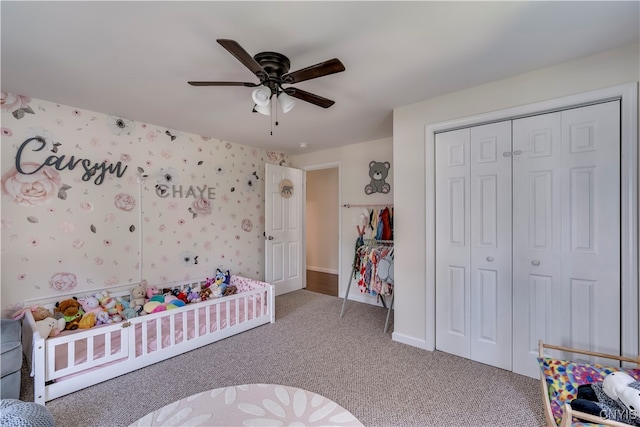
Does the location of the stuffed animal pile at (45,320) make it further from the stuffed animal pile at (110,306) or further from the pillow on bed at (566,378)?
the pillow on bed at (566,378)

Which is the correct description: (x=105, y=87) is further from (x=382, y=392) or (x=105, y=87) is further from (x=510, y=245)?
(x=510, y=245)

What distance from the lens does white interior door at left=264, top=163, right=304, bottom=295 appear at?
13.7 ft

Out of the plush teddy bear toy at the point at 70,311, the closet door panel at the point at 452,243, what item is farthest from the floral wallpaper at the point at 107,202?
the closet door panel at the point at 452,243

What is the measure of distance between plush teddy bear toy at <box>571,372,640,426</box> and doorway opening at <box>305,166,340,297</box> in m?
4.44

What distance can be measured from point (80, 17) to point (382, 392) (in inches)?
114

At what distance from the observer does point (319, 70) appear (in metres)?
1.53

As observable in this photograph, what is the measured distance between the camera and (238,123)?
3.18 metres

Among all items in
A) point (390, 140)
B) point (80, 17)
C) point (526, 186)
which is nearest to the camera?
point (80, 17)

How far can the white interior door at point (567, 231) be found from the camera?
1.84 meters

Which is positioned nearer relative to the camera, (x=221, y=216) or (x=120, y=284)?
(x=120, y=284)

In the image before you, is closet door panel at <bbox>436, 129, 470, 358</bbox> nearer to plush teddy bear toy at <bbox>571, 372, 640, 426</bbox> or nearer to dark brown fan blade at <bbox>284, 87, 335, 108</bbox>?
plush teddy bear toy at <bbox>571, 372, 640, 426</bbox>

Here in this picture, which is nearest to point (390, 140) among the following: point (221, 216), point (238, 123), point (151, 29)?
point (238, 123)

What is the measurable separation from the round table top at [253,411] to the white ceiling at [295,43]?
193 cm

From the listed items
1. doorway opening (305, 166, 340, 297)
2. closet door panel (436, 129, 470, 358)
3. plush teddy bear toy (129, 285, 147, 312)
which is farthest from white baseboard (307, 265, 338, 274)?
plush teddy bear toy (129, 285, 147, 312)
